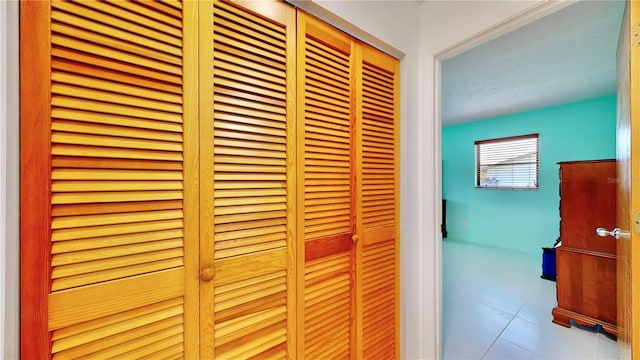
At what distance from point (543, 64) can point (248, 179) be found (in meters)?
3.03

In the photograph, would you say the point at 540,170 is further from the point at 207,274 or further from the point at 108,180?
the point at 108,180

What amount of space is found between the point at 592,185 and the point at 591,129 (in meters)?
2.17

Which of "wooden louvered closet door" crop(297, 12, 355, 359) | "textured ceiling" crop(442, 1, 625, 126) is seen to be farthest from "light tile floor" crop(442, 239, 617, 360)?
"textured ceiling" crop(442, 1, 625, 126)

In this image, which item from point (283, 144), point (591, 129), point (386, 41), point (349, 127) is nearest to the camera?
point (283, 144)

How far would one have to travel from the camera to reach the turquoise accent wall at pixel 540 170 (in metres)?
3.51

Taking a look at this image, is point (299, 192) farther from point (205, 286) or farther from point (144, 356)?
point (144, 356)

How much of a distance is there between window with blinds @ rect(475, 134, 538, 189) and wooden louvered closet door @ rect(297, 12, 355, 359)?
4.36m

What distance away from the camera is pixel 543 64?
244 centimetres

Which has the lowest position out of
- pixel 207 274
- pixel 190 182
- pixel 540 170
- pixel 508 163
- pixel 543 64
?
pixel 207 274

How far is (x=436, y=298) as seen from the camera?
156cm

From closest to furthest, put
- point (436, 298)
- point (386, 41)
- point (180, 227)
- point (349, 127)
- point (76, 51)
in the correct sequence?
point (76, 51) → point (180, 227) → point (349, 127) → point (386, 41) → point (436, 298)

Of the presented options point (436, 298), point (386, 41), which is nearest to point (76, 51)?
point (386, 41)

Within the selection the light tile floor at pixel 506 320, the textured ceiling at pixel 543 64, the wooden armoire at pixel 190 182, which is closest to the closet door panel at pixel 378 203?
the wooden armoire at pixel 190 182

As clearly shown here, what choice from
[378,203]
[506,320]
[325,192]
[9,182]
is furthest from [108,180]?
[506,320]
